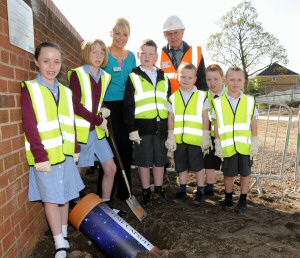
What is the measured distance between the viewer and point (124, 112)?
13.5 feet

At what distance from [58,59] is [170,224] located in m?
2.23

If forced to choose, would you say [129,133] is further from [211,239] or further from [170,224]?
[211,239]

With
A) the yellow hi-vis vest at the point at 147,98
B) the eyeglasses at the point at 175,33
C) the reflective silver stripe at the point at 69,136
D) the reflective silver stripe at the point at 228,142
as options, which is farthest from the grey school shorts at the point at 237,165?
the reflective silver stripe at the point at 69,136

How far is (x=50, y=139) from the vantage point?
9.14 ft

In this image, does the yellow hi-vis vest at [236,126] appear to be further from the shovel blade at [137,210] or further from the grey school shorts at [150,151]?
the shovel blade at [137,210]

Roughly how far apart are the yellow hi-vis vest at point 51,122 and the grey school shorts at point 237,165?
2.13 m

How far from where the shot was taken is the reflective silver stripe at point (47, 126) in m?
2.74

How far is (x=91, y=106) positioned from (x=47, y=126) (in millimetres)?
850

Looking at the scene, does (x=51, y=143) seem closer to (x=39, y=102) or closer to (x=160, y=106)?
(x=39, y=102)

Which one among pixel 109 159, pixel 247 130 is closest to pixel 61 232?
pixel 109 159

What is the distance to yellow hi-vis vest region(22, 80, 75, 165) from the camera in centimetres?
272

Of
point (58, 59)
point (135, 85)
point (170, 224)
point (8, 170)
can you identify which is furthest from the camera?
point (135, 85)

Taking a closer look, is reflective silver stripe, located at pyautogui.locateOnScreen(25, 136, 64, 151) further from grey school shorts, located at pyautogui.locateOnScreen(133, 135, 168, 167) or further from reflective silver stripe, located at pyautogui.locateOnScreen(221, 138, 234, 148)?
reflective silver stripe, located at pyautogui.locateOnScreen(221, 138, 234, 148)

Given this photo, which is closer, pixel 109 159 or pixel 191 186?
pixel 109 159
